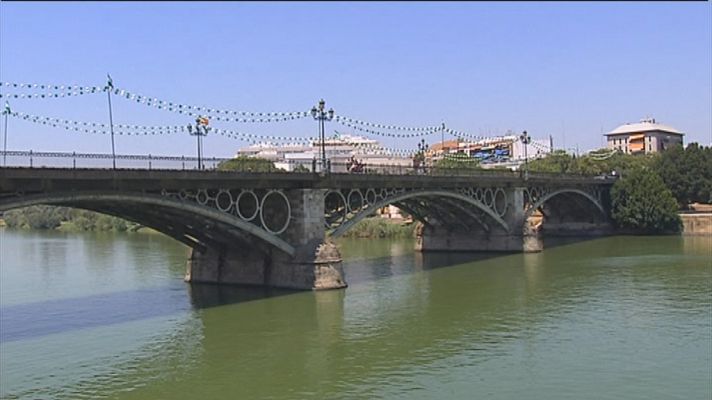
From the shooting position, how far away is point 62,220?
109m

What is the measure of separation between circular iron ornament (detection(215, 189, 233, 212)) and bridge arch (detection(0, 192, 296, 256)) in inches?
31.1

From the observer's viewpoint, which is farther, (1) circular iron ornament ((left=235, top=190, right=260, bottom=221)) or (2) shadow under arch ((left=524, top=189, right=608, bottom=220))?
(2) shadow under arch ((left=524, top=189, right=608, bottom=220))

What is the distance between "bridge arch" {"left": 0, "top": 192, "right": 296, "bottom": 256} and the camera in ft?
88.1

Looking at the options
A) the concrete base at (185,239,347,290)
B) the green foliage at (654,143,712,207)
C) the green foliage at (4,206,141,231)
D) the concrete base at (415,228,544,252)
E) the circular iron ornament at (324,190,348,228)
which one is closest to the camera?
Result: the concrete base at (185,239,347,290)

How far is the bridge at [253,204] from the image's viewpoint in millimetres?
28297

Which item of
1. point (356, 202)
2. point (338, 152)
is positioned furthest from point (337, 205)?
point (338, 152)

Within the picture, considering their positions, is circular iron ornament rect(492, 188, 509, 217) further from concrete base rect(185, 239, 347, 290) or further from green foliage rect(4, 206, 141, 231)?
green foliage rect(4, 206, 141, 231)

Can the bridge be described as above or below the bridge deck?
below

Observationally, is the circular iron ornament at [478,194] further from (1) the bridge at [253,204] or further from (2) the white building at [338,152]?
(2) the white building at [338,152]

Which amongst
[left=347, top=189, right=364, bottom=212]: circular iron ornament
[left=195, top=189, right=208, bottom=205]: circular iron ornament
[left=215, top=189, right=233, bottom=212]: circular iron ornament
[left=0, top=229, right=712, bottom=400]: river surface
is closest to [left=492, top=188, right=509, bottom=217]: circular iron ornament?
[left=0, top=229, right=712, bottom=400]: river surface

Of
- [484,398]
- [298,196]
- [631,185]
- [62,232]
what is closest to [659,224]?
[631,185]

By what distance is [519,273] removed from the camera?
149ft

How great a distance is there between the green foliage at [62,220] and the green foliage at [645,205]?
2183 inches

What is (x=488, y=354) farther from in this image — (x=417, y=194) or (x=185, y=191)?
(x=417, y=194)
